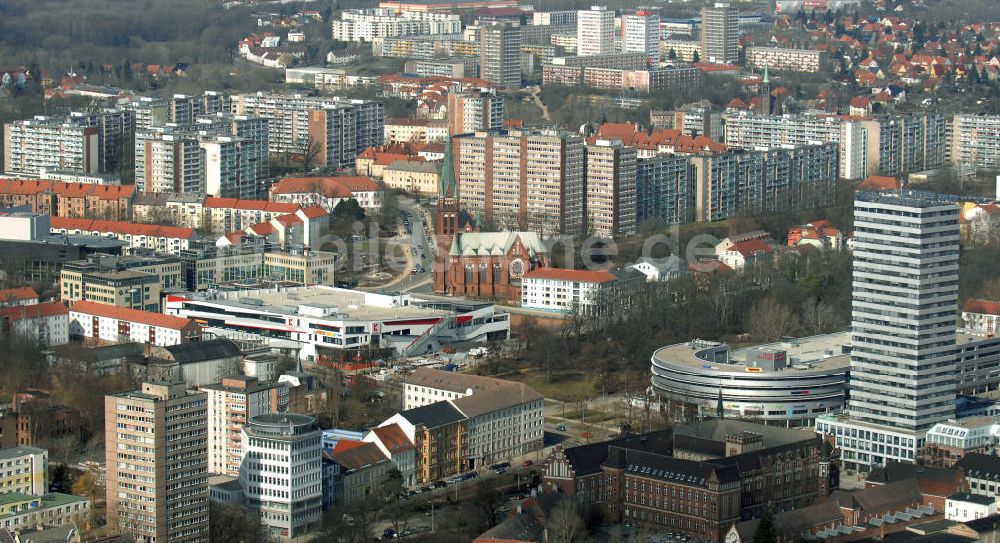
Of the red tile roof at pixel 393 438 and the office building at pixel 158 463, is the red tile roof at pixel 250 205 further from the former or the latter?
the office building at pixel 158 463

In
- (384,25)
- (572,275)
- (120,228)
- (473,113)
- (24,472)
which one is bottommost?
(24,472)

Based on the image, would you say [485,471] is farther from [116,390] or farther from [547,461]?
[116,390]

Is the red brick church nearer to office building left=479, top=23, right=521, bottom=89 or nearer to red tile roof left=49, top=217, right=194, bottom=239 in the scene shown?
red tile roof left=49, top=217, right=194, bottom=239

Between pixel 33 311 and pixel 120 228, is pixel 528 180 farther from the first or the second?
pixel 33 311

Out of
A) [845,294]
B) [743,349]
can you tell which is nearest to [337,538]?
[743,349]

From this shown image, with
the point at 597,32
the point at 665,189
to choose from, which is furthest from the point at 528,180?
the point at 597,32

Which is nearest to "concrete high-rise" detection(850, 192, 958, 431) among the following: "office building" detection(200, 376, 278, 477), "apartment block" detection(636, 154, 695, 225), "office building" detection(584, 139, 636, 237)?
"office building" detection(200, 376, 278, 477)
